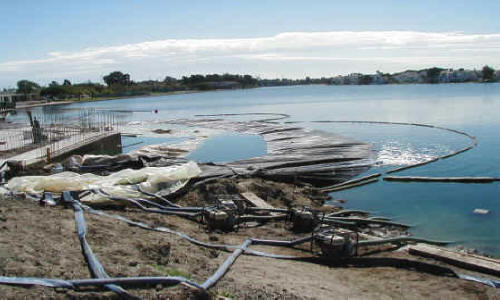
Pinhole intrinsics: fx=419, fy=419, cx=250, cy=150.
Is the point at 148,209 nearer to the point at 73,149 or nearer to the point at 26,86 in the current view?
the point at 73,149

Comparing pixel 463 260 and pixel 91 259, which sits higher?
pixel 91 259

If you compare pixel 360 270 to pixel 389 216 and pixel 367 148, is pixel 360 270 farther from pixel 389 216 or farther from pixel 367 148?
pixel 367 148

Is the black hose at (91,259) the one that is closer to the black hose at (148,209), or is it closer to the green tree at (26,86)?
the black hose at (148,209)

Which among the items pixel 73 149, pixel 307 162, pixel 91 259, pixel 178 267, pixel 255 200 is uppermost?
pixel 91 259

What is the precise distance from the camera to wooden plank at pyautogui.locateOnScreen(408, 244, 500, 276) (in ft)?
25.3

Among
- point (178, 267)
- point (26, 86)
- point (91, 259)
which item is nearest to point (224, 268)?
point (178, 267)

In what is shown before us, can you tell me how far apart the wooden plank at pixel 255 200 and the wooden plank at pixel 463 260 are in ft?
16.1

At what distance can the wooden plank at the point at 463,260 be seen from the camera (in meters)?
7.72

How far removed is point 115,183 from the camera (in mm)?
12586

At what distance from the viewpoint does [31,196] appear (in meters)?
11.2

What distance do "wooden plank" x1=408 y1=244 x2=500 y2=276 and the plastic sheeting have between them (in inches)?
292

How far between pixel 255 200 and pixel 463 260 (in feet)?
21.1

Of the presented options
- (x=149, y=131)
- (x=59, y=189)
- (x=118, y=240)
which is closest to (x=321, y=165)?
(x=59, y=189)

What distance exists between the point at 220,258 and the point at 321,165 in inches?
498
